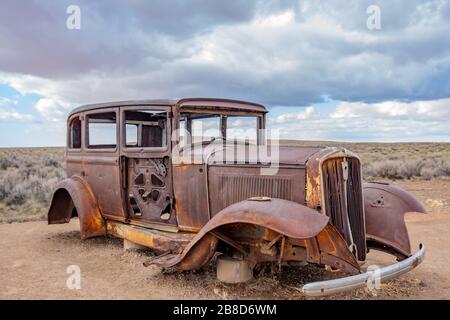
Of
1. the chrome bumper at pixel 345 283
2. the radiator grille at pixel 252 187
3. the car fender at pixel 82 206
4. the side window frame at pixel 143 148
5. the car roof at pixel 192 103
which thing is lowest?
the chrome bumper at pixel 345 283

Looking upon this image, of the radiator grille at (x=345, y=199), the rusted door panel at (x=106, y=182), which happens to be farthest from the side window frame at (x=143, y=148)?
the radiator grille at (x=345, y=199)

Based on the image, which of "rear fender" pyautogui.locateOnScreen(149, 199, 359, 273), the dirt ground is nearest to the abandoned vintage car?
"rear fender" pyautogui.locateOnScreen(149, 199, 359, 273)

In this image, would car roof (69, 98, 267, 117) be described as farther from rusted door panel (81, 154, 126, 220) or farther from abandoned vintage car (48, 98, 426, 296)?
rusted door panel (81, 154, 126, 220)

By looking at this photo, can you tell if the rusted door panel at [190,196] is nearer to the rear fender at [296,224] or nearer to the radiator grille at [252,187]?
the radiator grille at [252,187]

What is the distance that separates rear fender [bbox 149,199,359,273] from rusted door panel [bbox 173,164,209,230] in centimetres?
73

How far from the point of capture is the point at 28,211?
10.2 metres

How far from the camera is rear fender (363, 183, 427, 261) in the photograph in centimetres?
506

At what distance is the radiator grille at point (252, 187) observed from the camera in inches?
169

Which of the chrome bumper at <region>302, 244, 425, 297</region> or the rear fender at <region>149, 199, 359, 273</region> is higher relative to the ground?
the rear fender at <region>149, 199, 359, 273</region>

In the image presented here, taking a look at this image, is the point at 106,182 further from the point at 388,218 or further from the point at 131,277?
the point at 388,218

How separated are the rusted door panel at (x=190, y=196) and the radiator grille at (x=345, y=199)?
137 cm

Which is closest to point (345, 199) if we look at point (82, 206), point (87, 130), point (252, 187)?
point (252, 187)

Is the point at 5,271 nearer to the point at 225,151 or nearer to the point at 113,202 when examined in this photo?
the point at 113,202

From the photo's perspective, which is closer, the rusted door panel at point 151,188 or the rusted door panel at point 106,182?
the rusted door panel at point 151,188
